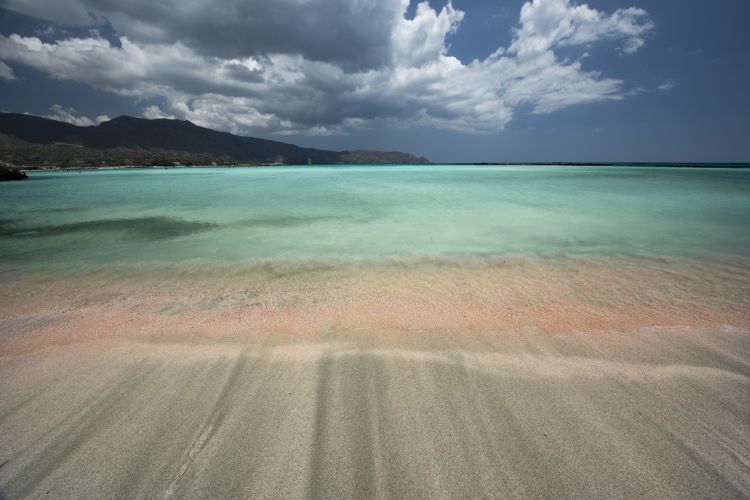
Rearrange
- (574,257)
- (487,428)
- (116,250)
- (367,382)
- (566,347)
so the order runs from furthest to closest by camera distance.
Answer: (116,250), (574,257), (566,347), (367,382), (487,428)

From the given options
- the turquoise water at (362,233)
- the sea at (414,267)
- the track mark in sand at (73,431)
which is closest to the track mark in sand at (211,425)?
the track mark in sand at (73,431)

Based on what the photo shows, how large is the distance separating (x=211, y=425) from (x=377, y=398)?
138 centimetres

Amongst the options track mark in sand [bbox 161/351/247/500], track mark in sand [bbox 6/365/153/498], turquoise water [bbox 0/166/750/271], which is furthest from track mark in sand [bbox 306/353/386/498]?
turquoise water [bbox 0/166/750/271]

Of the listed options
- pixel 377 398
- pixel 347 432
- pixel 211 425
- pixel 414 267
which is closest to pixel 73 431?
pixel 211 425

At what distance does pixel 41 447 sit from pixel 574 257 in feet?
30.0

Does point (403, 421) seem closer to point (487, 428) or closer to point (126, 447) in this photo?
point (487, 428)

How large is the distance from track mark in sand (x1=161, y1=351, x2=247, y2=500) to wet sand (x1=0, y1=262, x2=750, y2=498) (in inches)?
0.6

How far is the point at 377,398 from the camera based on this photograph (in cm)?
278

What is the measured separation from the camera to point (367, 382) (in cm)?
299

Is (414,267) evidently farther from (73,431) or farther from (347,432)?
(73,431)

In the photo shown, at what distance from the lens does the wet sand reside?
2.08m

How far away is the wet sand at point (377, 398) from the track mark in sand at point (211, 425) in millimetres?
14

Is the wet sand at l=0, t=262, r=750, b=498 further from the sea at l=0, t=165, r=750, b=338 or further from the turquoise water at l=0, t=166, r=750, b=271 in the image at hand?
the turquoise water at l=0, t=166, r=750, b=271

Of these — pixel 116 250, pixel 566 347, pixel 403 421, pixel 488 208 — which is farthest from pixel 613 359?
pixel 488 208
